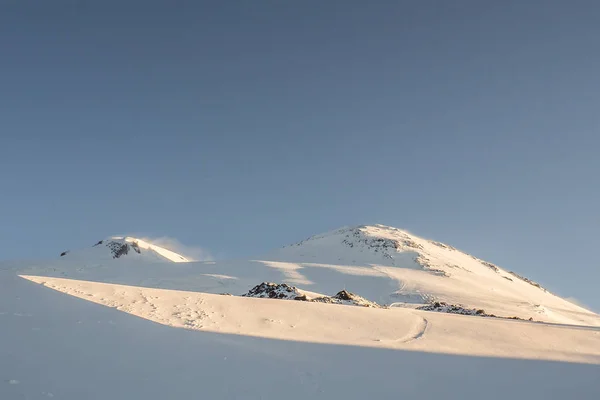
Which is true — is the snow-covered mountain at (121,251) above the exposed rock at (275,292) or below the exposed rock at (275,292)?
above

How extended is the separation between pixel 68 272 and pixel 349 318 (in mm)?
33720

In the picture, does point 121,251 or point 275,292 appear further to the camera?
point 121,251

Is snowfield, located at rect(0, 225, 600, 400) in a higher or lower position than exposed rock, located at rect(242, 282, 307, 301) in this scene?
lower

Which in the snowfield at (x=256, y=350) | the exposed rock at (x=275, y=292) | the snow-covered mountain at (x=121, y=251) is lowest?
the snowfield at (x=256, y=350)

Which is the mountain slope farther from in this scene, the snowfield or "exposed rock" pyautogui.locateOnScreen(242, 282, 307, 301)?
the snowfield

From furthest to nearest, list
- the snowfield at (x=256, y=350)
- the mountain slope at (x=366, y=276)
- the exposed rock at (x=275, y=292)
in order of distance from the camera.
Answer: the mountain slope at (x=366, y=276)
the exposed rock at (x=275, y=292)
the snowfield at (x=256, y=350)

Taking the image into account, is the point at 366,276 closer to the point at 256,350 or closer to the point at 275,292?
the point at 275,292

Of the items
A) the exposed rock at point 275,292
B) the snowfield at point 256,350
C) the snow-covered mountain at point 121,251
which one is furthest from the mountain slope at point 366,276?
the snowfield at point 256,350

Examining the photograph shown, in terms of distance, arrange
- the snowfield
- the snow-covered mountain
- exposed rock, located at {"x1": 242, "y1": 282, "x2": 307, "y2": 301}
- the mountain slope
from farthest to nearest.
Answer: the snow-covered mountain → the mountain slope → exposed rock, located at {"x1": 242, "y1": 282, "x2": 307, "y2": 301} → the snowfield

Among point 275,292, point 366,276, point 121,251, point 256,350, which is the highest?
point 121,251

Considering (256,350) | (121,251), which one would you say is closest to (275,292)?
(256,350)

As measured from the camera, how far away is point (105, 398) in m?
5.89

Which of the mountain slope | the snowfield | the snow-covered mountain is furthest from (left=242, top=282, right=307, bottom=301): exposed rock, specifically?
the snow-covered mountain

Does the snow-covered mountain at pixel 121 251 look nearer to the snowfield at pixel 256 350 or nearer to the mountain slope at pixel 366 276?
the mountain slope at pixel 366 276
